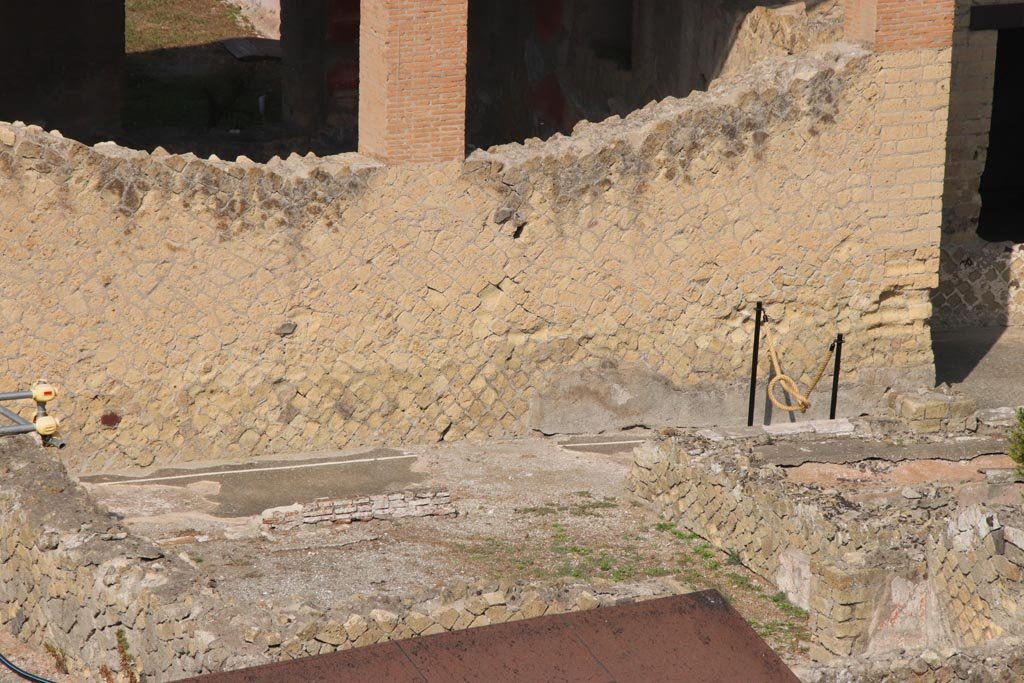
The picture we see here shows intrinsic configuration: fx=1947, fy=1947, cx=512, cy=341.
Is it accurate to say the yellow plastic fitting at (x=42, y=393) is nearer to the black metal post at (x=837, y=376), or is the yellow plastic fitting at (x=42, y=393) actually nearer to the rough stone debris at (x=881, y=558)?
the rough stone debris at (x=881, y=558)

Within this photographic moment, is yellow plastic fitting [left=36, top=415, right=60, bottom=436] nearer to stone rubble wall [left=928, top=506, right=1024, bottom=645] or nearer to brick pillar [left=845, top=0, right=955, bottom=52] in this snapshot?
stone rubble wall [left=928, top=506, right=1024, bottom=645]

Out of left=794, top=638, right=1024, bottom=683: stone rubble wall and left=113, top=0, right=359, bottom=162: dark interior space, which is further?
left=113, top=0, right=359, bottom=162: dark interior space

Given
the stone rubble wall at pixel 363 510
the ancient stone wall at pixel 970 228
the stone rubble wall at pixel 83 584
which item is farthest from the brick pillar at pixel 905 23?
the stone rubble wall at pixel 83 584

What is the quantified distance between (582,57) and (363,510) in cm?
859

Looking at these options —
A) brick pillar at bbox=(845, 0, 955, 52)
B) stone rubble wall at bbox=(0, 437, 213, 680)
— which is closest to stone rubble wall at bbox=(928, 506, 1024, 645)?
stone rubble wall at bbox=(0, 437, 213, 680)

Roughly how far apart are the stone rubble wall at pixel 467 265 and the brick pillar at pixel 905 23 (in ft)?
0.37

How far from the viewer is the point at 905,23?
1438 centimetres

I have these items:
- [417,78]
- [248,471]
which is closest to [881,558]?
[248,471]

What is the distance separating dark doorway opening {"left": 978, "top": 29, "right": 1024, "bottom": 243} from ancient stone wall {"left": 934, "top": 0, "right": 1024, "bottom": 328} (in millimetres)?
5190

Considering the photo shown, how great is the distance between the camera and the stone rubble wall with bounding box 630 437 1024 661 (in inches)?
411

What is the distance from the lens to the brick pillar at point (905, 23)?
47.0 feet

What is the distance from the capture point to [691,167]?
14.3 meters

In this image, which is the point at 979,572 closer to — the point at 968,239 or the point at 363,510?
the point at 363,510

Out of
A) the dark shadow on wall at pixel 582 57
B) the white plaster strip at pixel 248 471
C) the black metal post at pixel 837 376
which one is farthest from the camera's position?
the dark shadow on wall at pixel 582 57
